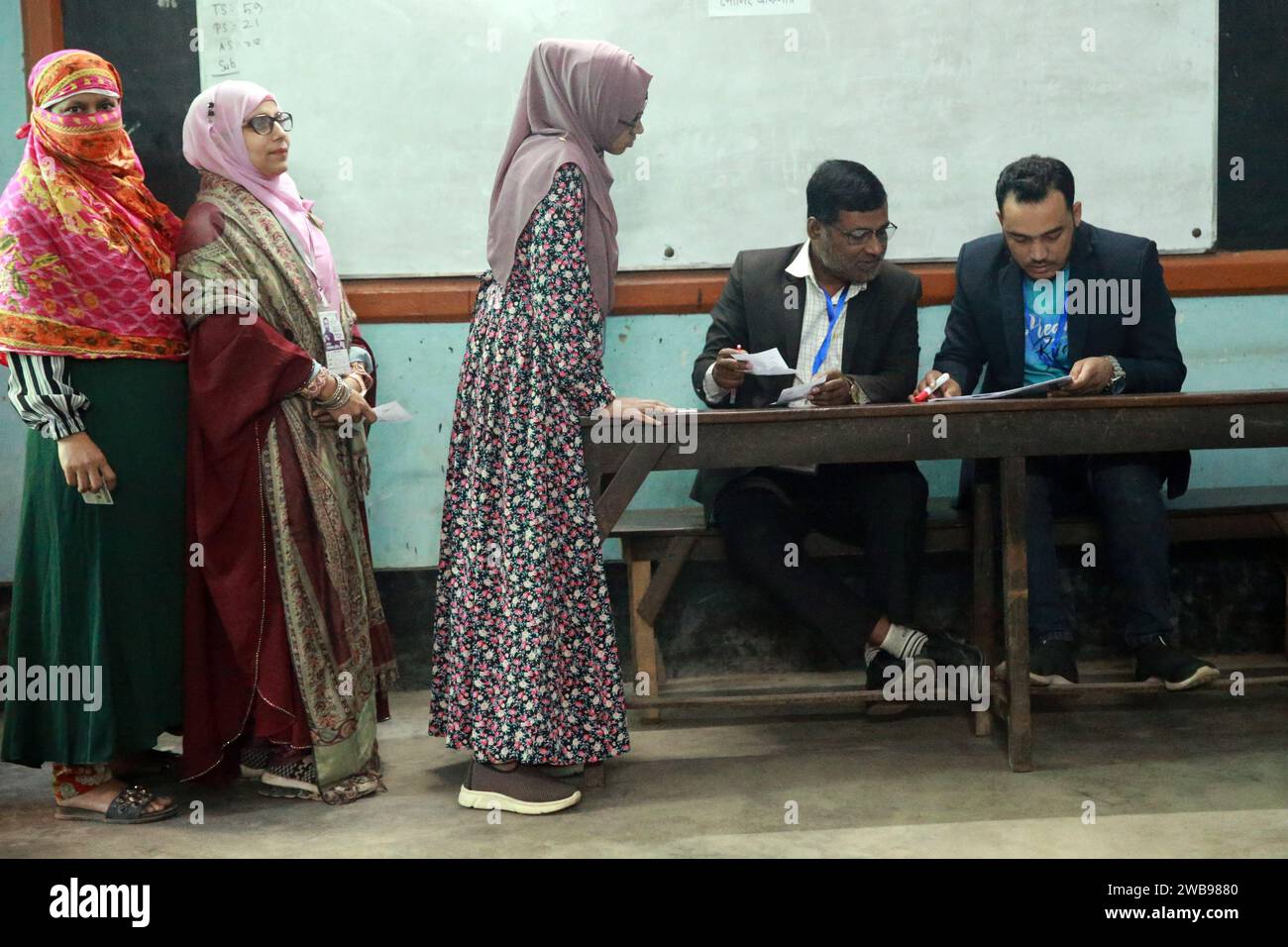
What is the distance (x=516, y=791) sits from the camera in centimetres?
285

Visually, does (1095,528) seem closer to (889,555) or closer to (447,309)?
(889,555)

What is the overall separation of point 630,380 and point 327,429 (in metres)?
1.16

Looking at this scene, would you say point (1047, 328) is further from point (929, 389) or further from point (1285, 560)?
point (1285, 560)

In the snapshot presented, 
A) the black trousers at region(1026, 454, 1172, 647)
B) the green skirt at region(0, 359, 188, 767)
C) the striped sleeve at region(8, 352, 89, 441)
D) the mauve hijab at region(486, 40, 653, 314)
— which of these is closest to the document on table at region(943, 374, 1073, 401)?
the black trousers at region(1026, 454, 1172, 647)

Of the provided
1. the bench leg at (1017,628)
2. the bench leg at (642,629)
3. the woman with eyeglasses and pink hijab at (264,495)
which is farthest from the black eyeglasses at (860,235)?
the woman with eyeglasses and pink hijab at (264,495)

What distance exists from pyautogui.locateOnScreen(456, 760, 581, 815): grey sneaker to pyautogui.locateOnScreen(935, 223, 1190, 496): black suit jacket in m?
1.58

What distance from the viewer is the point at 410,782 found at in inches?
123

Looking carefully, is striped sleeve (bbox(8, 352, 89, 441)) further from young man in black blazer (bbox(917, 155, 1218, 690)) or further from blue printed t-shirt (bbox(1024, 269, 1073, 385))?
blue printed t-shirt (bbox(1024, 269, 1073, 385))

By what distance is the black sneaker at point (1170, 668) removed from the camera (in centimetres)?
306

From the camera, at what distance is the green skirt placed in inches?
113

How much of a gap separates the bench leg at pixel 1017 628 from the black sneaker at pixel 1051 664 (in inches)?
5.3

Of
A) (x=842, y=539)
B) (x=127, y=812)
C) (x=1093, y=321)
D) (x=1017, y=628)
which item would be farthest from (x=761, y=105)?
(x=127, y=812)

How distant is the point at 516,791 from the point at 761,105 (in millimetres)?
2161
